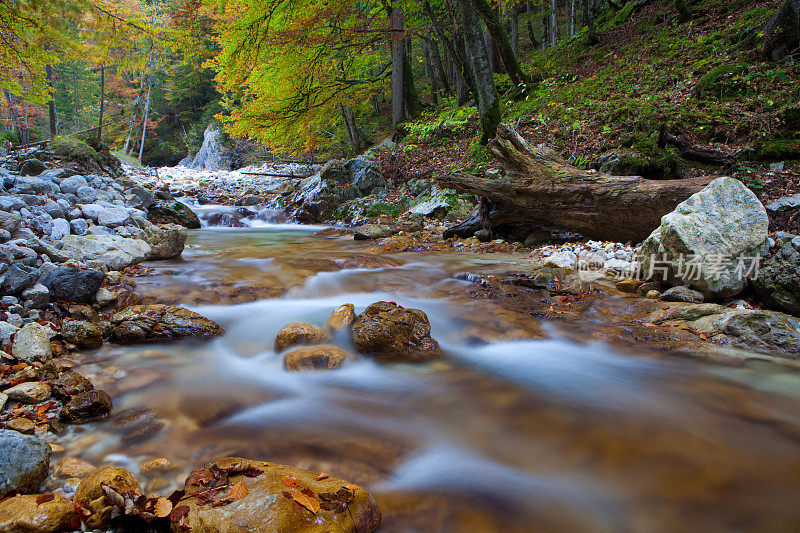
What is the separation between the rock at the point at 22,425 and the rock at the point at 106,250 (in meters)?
3.99

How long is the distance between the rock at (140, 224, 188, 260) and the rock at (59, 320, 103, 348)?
359 cm

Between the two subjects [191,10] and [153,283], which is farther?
[191,10]

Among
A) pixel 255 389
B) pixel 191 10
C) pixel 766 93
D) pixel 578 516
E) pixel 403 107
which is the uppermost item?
pixel 191 10

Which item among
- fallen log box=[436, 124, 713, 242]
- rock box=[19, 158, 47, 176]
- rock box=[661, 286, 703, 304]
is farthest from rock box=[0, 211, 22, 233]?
rock box=[661, 286, 703, 304]

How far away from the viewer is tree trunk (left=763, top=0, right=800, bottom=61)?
837 cm

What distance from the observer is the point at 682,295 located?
4523 mm

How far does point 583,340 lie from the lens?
4062 millimetres

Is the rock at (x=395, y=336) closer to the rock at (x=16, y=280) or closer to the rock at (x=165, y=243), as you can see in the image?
the rock at (x=16, y=280)

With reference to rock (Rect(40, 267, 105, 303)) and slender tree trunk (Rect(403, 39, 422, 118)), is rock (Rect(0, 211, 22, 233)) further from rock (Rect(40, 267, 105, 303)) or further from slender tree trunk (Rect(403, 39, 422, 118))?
slender tree trunk (Rect(403, 39, 422, 118))

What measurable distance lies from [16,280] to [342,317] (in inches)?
126

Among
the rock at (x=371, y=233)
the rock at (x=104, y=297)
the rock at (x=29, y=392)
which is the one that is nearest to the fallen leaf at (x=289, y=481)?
the rock at (x=29, y=392)

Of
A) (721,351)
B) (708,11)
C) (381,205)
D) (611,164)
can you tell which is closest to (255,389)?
(721,351)

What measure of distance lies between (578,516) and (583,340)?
2199 millimetres

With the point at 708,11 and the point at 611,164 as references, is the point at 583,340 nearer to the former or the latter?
the point at 611,164
